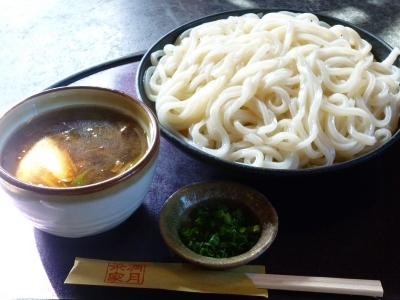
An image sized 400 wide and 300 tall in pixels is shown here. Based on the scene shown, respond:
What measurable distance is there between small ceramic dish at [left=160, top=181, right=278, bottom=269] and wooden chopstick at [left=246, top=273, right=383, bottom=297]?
0.25 feet

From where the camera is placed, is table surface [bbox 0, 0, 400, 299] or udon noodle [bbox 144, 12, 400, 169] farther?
udon noodle [bbox 144, 12, 400, 169]

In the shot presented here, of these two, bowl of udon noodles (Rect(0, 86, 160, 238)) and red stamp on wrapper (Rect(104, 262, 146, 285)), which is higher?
bowl of udon noodles (Rect(0, 86, 160, 238))

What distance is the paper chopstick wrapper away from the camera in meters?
1.10

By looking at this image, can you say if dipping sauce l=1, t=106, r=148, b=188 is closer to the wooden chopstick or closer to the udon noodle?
the udon noodle

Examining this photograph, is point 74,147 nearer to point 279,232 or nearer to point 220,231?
point 220,231

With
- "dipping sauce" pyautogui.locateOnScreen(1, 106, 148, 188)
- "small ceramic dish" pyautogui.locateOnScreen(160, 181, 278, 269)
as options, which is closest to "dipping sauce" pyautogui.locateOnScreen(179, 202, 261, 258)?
"small ceramic dish" pyautogui.locateOnScreen(160, 181, 278, 269)

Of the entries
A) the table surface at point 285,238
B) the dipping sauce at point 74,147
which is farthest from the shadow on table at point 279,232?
the dipping sauce at point 74,147

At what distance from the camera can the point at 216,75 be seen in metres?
1.61

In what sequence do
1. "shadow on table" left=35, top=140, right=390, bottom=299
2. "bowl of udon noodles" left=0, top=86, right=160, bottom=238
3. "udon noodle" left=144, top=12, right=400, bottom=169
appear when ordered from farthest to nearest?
"udon noodle" left=144, top=12, right=400, bottom=169
"shadow on table" left=35, top=140, right=390, bottom=299
"bowl of udon noodles" left=0, top=86, right=160, bottom=238

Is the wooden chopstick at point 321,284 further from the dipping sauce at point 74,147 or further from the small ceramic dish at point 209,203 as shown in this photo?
the dipping sauce at point 74,147

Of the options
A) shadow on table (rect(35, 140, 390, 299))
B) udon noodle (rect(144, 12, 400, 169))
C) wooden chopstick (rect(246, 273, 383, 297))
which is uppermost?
udon noodle (rect(144, 12, 400, 169))

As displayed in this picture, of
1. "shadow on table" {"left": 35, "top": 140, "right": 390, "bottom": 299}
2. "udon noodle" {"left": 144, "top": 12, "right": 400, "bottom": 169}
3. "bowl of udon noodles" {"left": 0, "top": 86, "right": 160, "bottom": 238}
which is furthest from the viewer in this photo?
"udon noodle" {"left": 144, "top": 12, "right": 400, "bottom": 169}

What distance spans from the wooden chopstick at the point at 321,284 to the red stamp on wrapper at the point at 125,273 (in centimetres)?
28

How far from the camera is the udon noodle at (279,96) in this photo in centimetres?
142
